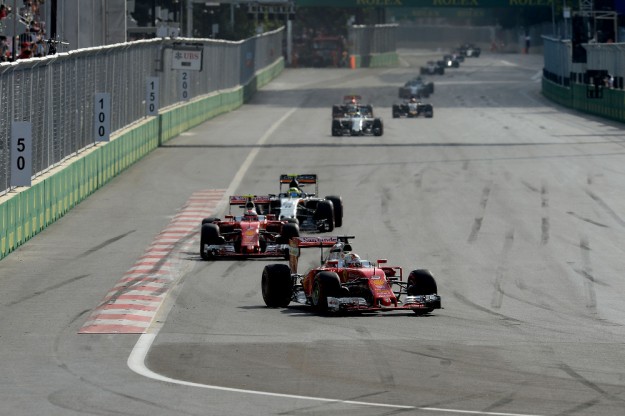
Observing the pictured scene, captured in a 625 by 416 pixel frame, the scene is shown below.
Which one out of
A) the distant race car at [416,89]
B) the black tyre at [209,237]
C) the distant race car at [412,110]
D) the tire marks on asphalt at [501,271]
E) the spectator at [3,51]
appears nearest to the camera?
the tire marks on asphalt at [501,271]

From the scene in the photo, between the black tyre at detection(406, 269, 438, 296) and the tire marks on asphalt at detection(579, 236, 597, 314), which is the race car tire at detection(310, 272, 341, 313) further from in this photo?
the tire marks on asphalt at detection(579, 236, 597, 314)

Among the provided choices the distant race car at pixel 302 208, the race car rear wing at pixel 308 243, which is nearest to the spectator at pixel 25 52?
the distant race car at pixel 302 208

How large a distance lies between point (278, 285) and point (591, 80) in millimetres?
57886

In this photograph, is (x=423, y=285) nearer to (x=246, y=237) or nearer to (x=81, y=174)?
(x=246, y=237)

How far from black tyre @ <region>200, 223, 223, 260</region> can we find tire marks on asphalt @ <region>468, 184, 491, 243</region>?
200 inches

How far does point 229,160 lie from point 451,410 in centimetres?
3161

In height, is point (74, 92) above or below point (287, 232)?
above

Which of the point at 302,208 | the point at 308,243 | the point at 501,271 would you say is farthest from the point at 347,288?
the point at 302,208

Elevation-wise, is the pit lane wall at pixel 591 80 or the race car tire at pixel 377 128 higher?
the pit lane wall at pixel 591 80

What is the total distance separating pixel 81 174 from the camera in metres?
33.4

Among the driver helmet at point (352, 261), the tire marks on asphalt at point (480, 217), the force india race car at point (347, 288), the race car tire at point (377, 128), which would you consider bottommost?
the tire marks on asphalt at point (480, 217)

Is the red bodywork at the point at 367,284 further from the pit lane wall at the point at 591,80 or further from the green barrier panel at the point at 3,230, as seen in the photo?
the pit lane wall at the point at 591,80

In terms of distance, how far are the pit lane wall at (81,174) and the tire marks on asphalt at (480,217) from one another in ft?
26.1

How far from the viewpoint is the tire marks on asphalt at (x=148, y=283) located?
18234mm
